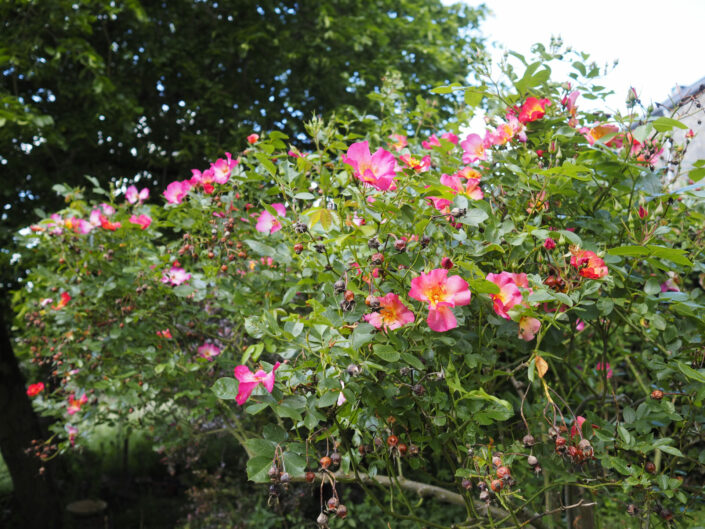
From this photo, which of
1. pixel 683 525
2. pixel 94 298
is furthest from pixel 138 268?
pixel 683 525

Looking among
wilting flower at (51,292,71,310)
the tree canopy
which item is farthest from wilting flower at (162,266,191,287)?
the tree canopy

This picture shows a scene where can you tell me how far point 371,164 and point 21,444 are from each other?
14.2 ft

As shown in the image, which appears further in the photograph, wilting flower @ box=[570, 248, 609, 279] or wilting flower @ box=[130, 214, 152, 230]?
wilting flower @ box=[130, 214, 152, 230]

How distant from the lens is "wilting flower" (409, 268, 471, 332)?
0.96 meters

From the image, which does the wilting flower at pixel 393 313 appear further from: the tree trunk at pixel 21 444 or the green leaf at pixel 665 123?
the tree trunk at pixel 21 444

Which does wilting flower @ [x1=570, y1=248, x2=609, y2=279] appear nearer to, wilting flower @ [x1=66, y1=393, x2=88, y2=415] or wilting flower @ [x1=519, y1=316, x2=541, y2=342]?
wilting flower @ [x1=519, y1=316, x2=541, y2=342]

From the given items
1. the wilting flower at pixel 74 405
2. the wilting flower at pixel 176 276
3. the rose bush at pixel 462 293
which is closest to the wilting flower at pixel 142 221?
the rose bush at pixel 462 293

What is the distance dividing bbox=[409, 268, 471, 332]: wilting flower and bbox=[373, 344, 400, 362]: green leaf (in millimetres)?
85

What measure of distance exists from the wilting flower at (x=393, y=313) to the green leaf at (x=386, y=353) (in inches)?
1.9

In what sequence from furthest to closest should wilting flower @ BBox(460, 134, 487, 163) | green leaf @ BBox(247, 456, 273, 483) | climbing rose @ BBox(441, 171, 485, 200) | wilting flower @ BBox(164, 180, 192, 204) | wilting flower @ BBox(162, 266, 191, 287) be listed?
1. wilting flower @ BBox(162, 266, 191, 287)
2. wilting flower @ BBox(164, 180, 192, 204)
3. wilting flower @ BBox(460, 134, 487, 163)
4. climbing rose @ BBox(441, 171, 485, 200)
5. green leaf @ BBox(247, 456, 273, 483)

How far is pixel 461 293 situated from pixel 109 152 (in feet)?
17.4

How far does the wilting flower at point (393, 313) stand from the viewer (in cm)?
100

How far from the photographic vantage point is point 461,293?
37.8 inches

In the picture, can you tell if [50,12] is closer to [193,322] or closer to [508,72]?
[193,322]
